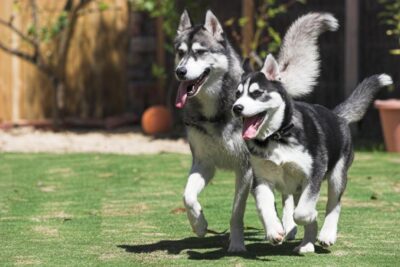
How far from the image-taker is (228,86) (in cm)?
698

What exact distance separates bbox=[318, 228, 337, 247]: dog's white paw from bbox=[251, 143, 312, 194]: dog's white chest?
17.6 inches

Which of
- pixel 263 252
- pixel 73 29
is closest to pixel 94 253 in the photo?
pixel 263 252

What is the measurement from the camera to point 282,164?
641 cm

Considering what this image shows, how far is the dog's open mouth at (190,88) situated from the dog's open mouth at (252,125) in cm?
56

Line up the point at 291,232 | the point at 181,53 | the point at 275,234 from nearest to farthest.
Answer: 1. the point at 275,234
2. the point at 181,53
3. the point at 291,232

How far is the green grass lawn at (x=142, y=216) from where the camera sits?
261 inches

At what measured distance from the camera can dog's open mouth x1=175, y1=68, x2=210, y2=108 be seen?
6867mm

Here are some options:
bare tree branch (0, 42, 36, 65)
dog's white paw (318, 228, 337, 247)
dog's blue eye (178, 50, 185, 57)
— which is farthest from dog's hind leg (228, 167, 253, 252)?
bare tree branch (0, 42, 36, 65)

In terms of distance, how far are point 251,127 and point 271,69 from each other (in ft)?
1.36

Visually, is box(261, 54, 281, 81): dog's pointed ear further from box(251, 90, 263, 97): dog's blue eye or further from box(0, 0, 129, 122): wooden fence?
box(0, 0, 129, 122): wooden fence

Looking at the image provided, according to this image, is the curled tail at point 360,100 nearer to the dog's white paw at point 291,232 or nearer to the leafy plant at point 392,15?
the dog's white paw at point 291,232

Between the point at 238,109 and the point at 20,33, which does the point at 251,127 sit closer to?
the point at 238,109

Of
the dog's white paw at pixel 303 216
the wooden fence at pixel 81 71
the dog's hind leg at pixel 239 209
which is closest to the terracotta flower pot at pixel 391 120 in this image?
the wooden fence at pixel 81 71

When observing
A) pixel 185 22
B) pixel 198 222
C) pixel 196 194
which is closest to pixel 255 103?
pixel 196 194
